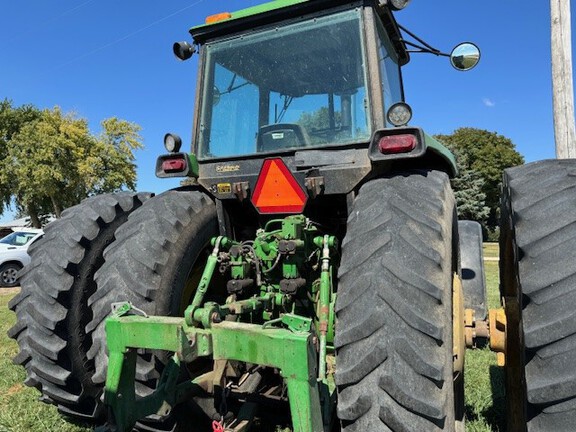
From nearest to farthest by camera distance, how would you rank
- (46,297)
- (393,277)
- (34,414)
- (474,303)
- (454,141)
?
1. (393,277)
2. (46,297)
3. (34,414)
4. (474,303)
5. (454,141)

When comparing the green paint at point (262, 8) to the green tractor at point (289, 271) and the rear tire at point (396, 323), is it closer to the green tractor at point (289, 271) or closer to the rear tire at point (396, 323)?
the green tractor at point (289, 271)

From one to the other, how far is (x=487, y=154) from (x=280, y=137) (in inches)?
1555

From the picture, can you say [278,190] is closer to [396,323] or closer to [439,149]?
[439,149]

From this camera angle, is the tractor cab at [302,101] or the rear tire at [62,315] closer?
Answer: the tractor cab at [302,101]

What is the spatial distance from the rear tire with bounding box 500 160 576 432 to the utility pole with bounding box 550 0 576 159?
4.75m

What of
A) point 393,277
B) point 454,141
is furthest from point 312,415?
point 454,141

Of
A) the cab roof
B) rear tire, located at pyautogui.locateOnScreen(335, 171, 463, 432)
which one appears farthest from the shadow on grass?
the cab roof

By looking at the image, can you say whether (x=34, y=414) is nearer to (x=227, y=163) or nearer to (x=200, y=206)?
(x=200, y=206)

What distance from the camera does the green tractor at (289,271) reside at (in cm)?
180

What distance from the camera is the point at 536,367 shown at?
5.16 feet

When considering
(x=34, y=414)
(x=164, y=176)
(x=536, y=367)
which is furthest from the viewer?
(x=34, y=414)

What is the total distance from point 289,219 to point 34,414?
2533mm

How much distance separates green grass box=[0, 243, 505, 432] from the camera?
3.31 m

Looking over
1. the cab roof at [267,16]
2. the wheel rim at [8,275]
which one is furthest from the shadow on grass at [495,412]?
the wheel rim at [8,275]
